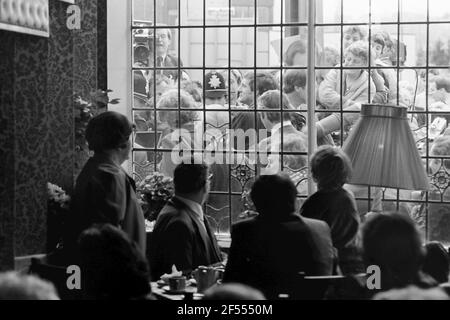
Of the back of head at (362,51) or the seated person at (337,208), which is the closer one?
the seated person at (337,208)

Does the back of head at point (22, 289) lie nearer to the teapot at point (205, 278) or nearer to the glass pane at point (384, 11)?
the teapot at point (205, 278)

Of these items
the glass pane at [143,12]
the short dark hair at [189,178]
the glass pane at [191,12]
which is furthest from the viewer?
the glass pane at [143,12]

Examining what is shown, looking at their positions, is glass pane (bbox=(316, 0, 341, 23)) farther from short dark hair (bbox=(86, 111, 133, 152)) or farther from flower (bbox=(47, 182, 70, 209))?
short dark hair (bbox=(86, 111, 133, 152))

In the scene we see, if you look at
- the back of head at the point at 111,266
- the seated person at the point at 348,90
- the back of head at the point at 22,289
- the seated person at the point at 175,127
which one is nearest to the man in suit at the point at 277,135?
the seated person at the point at 348,90

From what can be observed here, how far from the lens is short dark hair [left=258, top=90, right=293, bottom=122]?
6.62m

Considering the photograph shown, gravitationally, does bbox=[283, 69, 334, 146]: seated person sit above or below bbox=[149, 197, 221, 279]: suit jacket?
above

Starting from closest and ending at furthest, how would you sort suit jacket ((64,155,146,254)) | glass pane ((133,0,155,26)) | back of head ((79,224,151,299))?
back of head ((79,224,151,299)) < suit jacket ((64,155,146,254)) < glass pane ((133,0,155,26))

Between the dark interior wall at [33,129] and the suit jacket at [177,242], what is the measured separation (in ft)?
2.69

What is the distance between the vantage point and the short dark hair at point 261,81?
663 centimetres

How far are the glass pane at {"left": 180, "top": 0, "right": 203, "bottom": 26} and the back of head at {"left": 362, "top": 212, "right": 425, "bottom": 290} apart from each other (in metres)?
3.59

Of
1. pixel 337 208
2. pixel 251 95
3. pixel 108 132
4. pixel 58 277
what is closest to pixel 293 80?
pixel 251 95

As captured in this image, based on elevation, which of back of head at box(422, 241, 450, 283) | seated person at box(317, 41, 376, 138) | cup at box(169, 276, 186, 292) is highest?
seated person at box(317, 41, 376, 138)

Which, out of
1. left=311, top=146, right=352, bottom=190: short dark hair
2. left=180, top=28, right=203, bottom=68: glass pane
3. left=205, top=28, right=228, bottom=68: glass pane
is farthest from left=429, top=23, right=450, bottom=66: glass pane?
left=311, top=146, right=352, bottom=190: short dark hair

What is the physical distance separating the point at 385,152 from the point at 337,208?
0.70 metres
